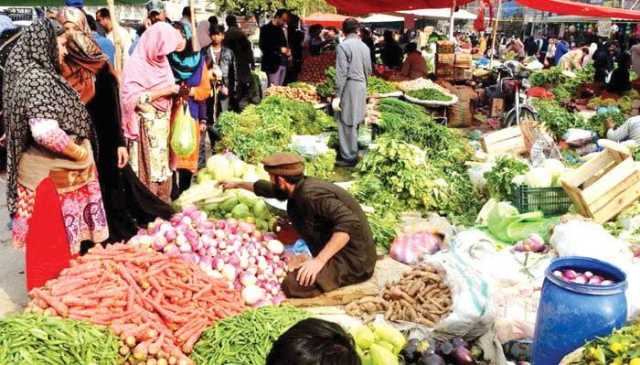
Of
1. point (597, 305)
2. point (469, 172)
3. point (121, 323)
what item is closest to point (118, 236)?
point (121, 323)

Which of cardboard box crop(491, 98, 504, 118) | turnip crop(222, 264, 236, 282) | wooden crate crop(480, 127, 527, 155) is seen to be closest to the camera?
turnip crop(222, 264, 236, 282)

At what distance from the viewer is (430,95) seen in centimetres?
1036

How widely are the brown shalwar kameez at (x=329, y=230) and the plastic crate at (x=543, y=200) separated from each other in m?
1.85

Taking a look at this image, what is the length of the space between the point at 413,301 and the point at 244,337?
1.39 metres

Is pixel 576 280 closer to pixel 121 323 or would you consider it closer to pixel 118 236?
pixel 121 323

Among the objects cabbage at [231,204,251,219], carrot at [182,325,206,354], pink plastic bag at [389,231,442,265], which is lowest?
pink plastic bag at [389,231,442,265]

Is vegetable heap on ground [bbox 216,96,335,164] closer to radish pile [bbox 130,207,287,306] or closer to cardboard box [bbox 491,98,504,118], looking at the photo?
radish pile [bbox 130,207,287,306]

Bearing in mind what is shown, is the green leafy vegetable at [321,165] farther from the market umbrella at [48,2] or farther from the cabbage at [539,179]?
the market umbrella at [48,2]

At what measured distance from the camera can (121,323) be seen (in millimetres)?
3201

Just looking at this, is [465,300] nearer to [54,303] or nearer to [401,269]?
[401,269]

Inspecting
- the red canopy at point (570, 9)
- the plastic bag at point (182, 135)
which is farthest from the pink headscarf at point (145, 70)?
the red canopy at point (570, 9)

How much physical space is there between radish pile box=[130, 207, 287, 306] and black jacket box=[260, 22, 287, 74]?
711cm

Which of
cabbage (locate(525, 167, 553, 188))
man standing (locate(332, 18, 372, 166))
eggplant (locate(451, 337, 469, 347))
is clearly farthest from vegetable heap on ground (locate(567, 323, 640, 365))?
man standing (locate(332, 18, 372, 166))

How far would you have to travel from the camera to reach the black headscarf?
11.3 ft
